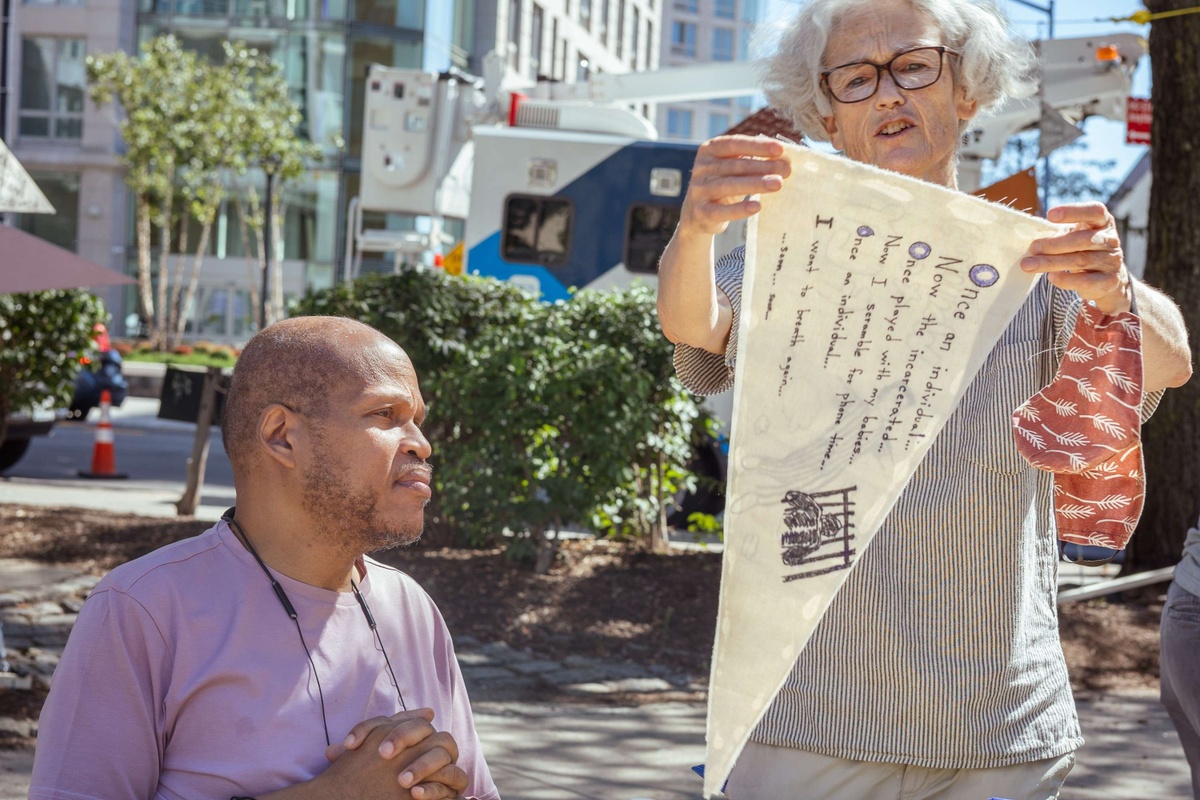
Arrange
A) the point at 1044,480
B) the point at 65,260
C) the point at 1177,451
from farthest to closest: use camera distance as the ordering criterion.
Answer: the point at 1177,451 < the point at 65,260 < the point at 1044,480

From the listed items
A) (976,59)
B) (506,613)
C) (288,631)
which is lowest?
(506,613)

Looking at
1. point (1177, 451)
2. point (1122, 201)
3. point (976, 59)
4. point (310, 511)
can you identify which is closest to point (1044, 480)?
point (976, 59)

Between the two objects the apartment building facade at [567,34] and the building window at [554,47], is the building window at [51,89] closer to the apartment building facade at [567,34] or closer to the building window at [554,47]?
the apartment building facade at [567,34]

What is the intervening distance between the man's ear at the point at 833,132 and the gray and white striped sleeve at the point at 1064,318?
0.39 metres

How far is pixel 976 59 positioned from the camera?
2.11m

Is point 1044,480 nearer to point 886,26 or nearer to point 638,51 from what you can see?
point 886,26

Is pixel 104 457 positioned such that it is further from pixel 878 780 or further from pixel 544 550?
pixel 878 780

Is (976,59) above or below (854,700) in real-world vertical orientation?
above

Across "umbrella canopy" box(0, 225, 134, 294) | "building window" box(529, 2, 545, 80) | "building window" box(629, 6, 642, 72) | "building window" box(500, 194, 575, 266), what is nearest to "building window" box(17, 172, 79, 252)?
"building window" box(529, 2, 545, 80)

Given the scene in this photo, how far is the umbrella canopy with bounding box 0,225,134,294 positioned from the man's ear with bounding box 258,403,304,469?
3533mm

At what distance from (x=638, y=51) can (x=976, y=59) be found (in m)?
61.1

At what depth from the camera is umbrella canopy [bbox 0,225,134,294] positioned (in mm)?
5125

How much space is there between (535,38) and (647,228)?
3574 centimetres

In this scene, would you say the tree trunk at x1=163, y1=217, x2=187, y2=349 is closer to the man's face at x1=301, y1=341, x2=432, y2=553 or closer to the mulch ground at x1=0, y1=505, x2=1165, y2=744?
the mulch ground at x1=0, y1=505, x2=1165, y2=744
